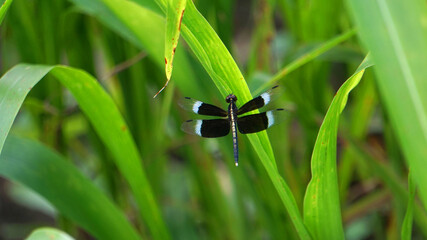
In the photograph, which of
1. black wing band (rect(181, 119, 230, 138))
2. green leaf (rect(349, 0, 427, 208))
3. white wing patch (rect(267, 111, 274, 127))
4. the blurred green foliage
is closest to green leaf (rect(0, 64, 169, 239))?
the blurred green foliage

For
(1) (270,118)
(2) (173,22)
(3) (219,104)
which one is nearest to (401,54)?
(2) (173,22)

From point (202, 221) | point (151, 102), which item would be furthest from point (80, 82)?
point (202, 221)

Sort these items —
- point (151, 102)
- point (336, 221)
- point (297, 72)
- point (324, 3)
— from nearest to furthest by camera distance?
point (336, 221), point (324, 3), point (297, 72), point (151, 102)

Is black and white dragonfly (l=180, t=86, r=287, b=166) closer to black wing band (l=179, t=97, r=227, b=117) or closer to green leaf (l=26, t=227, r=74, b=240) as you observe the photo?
black wing band (l=179, t=97, r=227, b=117)

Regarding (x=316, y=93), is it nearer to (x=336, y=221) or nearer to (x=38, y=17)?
(x=336, y=221)

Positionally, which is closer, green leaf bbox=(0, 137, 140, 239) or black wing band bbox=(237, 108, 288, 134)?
black wing band bbox=(237, 108, 288, 134)

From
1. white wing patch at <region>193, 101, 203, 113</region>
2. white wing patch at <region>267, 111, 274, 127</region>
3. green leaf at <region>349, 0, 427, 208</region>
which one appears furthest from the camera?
white wing patch at <region>193, 101, 203, 113</region>

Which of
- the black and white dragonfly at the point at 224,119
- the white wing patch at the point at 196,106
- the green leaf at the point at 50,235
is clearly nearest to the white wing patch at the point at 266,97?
the black and white dragonfly at the point at 224,119
